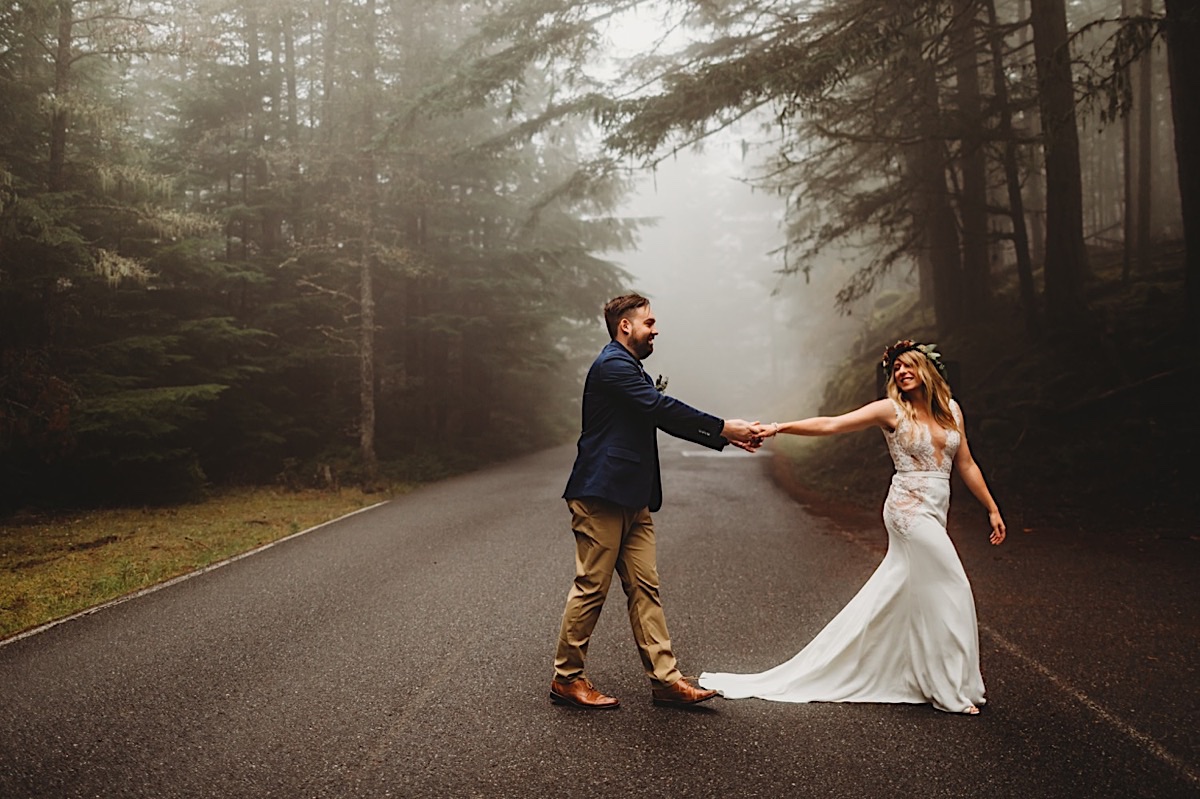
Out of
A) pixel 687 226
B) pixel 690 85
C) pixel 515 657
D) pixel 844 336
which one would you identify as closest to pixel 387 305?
pixel 690 85

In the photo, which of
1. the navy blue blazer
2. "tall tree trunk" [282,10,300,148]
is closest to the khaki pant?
the navy blue blazer

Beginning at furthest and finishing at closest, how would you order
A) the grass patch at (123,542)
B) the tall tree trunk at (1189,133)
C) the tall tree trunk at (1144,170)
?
the tall tree trunk at (1144,170) < the tall tree trunk at (1189,133) < the grass patch at (123,542)

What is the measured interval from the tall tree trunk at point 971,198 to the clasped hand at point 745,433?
30.8 feet

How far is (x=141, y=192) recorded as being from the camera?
1153 centimetres

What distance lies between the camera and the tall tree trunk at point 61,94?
10.5 m

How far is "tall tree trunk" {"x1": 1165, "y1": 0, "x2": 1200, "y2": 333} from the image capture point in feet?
28.3

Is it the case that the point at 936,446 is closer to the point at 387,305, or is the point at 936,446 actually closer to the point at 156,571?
the point at 156,571

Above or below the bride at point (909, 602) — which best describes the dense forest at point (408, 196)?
above

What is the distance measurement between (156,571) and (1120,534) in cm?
1080

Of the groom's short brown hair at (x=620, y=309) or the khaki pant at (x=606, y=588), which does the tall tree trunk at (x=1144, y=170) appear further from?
the khaki pant at (x=606, y=588)

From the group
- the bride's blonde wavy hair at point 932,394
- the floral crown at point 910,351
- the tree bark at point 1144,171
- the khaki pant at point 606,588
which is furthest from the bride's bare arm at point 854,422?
the tree bark at point 1144,171

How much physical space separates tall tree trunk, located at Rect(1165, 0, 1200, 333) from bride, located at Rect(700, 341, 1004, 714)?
279 inches

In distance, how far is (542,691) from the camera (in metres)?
4.14

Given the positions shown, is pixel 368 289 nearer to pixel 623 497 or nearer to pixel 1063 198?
pixel 623 497
